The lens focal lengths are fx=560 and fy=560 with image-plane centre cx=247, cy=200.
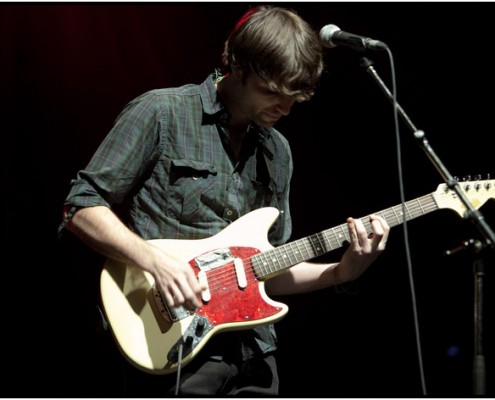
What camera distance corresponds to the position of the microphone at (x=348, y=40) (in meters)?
1.76

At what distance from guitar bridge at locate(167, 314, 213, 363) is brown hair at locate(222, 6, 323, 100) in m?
0.91

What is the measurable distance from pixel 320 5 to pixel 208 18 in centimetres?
70

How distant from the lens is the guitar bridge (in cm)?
190

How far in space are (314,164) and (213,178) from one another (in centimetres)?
148

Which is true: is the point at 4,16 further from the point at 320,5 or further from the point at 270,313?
the point at 270,313

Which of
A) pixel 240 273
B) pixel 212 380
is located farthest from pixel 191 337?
pixel 240 273

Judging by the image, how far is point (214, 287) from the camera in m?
2.06

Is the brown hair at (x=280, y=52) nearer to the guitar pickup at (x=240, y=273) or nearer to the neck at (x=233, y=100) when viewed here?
the neck at (x=233, y=100)

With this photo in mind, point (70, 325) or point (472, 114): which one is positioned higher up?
point (472, 114)

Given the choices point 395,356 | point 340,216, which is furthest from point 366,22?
point 395,356

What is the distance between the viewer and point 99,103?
3.30 metres

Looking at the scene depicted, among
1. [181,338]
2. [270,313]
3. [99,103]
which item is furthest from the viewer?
[99,103]

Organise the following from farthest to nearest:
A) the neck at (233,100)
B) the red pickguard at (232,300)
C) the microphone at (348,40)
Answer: the neck at (233,100), the red pickguard at (232,300), the microphone at (348,40)

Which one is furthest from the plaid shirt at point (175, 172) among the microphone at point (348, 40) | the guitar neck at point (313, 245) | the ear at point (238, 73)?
the microphone at point (348, 40)
